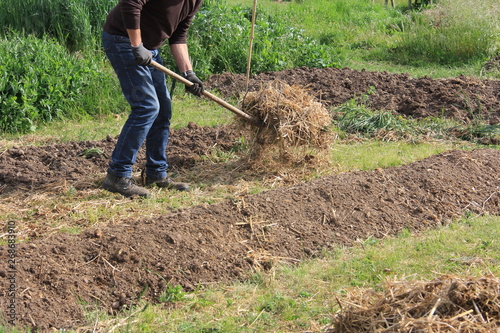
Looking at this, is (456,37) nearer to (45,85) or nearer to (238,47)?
(238,47)

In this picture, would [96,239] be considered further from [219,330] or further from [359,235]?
[359,235]

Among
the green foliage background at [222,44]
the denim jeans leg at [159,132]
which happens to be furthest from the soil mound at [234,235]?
the green foliage background at [222,44]

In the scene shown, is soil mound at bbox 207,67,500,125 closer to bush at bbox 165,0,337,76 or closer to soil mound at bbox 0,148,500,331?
bush at bbox 165,0,337,76

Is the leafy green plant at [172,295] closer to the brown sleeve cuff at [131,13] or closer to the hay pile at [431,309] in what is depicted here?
the hay pile at [431,309]

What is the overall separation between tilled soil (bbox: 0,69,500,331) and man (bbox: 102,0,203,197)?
2.30 feet

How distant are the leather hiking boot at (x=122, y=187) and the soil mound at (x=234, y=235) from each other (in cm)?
79

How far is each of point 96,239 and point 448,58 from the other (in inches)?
386

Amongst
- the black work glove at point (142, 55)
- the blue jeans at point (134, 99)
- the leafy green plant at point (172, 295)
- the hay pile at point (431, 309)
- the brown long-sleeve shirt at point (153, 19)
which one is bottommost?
the leafy green plant at point (172, 295)

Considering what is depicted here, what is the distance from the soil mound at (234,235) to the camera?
12.7 ft

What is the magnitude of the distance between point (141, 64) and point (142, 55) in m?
0.09

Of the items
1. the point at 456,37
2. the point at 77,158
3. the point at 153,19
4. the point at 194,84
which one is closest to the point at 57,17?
the point at 77,158

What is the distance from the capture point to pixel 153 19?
511cm

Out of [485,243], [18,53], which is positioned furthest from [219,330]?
[18,53]

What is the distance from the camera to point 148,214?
521 cm
